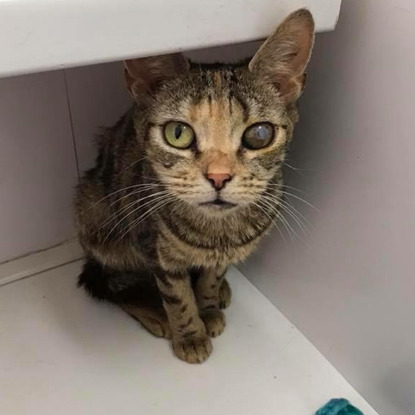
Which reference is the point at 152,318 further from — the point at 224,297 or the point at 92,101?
the point at 92,101

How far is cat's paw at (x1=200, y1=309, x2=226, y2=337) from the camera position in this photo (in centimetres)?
125

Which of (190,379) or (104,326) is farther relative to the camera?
(104,326)

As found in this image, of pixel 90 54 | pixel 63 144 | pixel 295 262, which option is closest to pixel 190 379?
pixel 295 262

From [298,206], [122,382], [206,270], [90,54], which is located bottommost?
[122,382]

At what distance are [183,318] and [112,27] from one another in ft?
2.18

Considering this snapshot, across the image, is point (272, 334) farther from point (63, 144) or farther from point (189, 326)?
point (63, 144)

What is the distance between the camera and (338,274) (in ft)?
3.63

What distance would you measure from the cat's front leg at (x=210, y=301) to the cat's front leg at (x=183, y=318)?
0.13ft

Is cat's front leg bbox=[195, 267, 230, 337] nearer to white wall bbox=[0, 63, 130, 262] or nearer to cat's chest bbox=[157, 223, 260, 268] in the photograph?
cat's chest bbox=[157, 223, 260, 268]

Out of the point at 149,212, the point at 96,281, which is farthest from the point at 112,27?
the point at 96,281

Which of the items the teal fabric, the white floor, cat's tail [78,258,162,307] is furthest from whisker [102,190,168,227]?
the teal fabric

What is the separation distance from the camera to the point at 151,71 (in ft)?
2.90

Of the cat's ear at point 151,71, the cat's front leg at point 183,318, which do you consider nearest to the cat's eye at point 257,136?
the cat's ear at point 151,71

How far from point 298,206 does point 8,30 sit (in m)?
0.72
